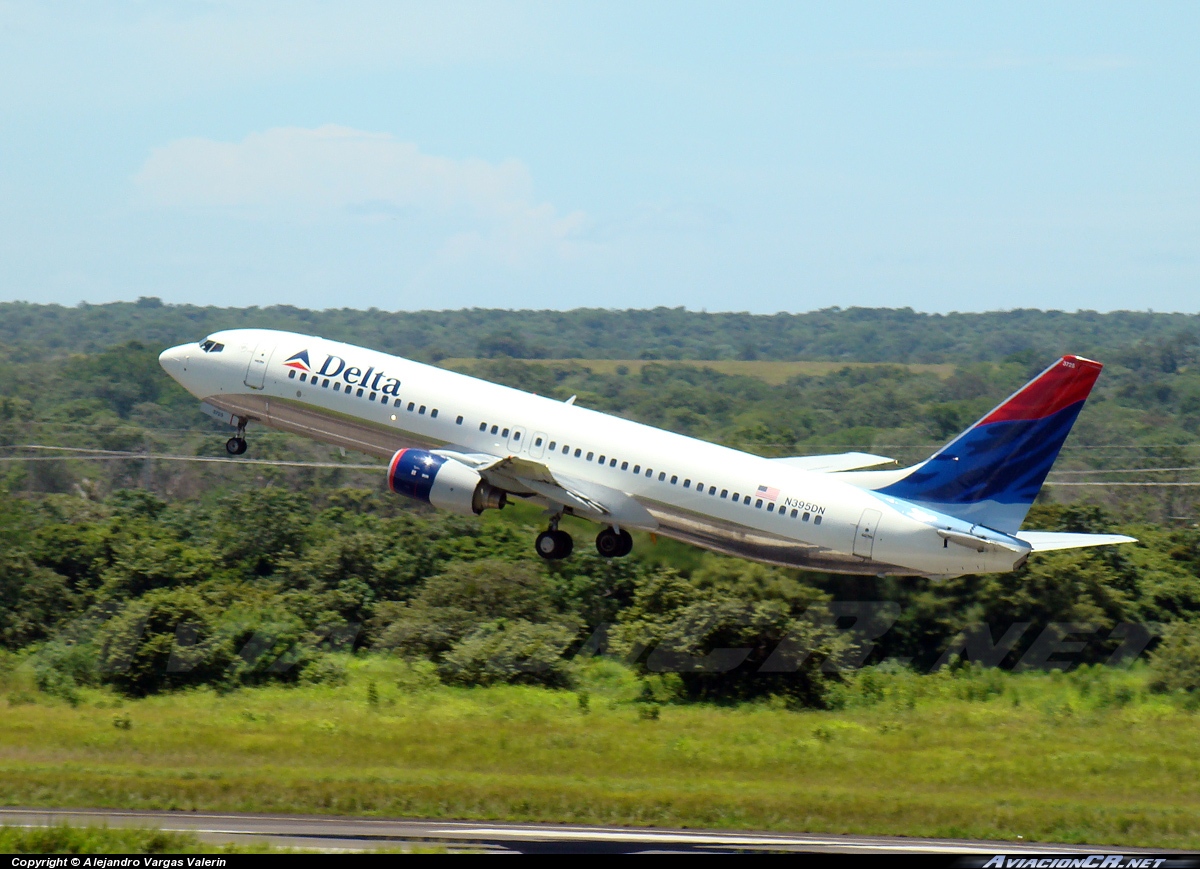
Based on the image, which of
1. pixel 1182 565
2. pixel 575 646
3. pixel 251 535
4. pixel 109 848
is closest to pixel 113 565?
pixel 251 535

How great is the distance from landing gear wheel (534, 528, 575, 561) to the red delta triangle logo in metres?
9.63

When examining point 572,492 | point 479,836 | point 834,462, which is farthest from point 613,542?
point 479,836

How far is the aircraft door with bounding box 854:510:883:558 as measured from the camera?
46781 mm

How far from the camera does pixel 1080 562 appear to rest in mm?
69875

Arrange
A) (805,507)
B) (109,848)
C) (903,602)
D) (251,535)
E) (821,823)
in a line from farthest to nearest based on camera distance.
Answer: (251,535), (903,602), (805,507), (821,823), (109,848)

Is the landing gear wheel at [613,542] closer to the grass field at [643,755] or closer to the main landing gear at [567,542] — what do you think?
the main landing gear at [567,542]

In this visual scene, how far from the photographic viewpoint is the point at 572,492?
4969 cm

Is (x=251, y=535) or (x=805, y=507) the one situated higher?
(x=805, y=507)

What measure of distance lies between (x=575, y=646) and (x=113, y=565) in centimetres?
2300

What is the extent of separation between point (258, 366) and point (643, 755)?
18415 millimetres

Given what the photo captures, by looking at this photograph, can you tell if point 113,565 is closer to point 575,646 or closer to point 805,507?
point 575,646

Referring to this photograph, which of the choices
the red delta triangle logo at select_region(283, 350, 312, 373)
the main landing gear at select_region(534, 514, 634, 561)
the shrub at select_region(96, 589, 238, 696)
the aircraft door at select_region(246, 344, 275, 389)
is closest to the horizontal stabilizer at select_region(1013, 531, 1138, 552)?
the main landing gear at select_region(534, 514, 634, 561)

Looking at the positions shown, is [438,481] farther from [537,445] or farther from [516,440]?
[537,445]

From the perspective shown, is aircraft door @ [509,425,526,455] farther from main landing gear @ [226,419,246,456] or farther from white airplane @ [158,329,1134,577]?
Answer: main landing gear @ [226,419,246,456]
